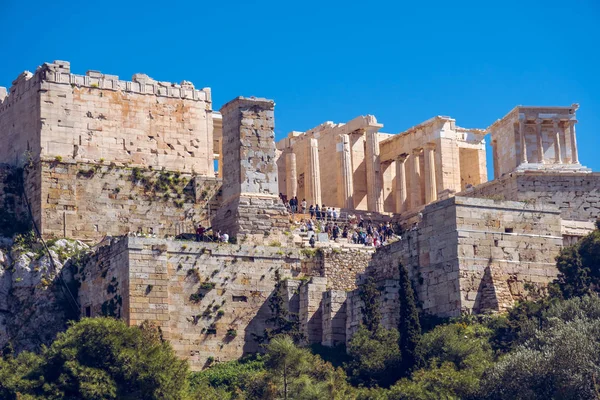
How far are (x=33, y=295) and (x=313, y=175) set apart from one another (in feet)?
69.4

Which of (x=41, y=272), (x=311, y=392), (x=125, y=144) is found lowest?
(x=311, y=392)

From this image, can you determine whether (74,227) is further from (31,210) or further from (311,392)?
(311,392)

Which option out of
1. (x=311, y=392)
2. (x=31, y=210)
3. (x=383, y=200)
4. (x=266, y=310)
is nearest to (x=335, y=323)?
(x=266, y=310)

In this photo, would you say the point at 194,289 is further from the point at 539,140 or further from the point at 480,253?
the point at 539,140

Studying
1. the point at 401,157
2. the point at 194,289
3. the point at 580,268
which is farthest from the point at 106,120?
the point at 580,268

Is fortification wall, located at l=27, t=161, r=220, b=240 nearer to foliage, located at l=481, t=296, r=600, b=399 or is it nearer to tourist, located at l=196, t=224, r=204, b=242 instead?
tourist, located at l=196, t=224, r=204, b=242

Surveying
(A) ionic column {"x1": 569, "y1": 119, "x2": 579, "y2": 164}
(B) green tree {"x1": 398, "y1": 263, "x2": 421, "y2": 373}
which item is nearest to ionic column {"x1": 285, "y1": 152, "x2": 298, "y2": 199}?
(A) ionic column {"x1": 569, "y1": 119, "x2": 579, "y2": 164}

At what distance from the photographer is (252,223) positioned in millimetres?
70125

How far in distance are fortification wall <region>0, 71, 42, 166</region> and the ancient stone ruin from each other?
86 millimetres

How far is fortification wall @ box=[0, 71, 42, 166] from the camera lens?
73438mm

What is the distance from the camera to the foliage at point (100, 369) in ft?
195

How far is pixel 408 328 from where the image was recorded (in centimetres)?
6216

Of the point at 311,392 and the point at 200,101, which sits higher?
the point at 200,101

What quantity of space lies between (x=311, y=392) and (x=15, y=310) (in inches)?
→ 589
